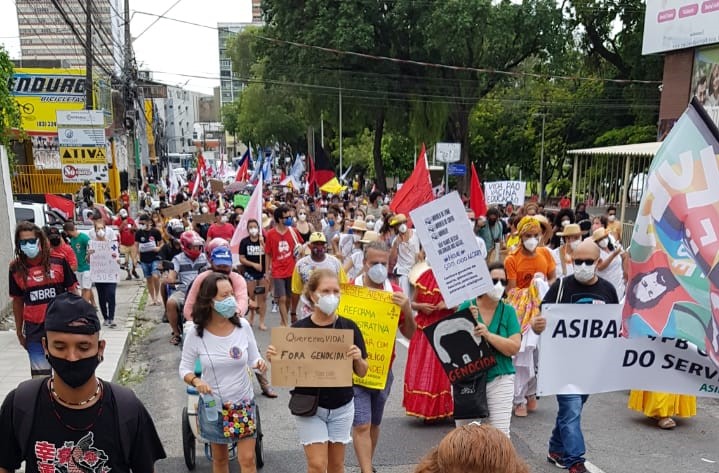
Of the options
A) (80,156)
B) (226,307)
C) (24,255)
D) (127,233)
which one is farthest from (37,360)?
(80,156)

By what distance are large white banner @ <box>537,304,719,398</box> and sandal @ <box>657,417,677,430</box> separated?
2.05 m

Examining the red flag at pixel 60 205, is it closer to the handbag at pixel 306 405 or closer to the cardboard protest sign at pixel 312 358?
the cardboard protest sign at pixel 312 358

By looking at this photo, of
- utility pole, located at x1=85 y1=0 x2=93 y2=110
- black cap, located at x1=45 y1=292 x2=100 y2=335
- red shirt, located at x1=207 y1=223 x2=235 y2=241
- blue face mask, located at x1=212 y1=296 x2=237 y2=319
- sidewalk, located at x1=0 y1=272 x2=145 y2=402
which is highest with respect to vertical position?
utility pole, located at x1=85 y1=0 x2=93 y2=110

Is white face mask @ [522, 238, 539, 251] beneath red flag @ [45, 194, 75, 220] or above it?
above

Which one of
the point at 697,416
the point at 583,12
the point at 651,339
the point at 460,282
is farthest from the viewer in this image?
the point at 583,12

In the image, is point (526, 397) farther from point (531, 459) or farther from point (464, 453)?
point (464, 453)

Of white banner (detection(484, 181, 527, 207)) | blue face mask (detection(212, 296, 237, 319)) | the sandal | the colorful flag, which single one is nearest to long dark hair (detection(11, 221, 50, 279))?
blue face mask (detection(212, 296, 237, 319))

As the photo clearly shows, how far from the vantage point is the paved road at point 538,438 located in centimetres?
528

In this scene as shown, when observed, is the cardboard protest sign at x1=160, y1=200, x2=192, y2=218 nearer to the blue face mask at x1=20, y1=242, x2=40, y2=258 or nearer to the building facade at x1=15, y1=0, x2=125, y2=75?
the building facade at x1=15, y1=0, x2=125, y2=75

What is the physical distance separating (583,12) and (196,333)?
30429mm

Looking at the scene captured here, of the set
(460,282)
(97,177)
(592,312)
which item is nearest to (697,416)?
(592,312)

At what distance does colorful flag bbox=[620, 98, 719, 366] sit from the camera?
317cm

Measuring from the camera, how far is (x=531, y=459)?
5383 mm

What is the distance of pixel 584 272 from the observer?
485 centimetres
